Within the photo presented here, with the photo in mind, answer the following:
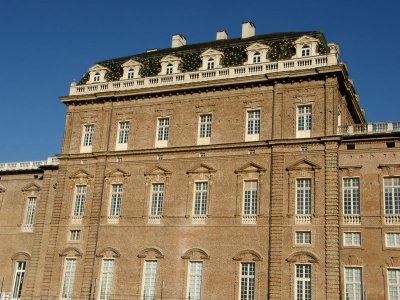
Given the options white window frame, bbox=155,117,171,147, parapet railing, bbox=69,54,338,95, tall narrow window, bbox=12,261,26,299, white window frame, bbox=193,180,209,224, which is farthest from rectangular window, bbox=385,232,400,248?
tall narrow window, bbox=12,261,26,299

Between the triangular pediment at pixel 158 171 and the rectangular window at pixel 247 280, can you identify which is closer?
the rectangular window at pixel 247 280

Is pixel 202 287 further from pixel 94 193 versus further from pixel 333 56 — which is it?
pixel 333 56

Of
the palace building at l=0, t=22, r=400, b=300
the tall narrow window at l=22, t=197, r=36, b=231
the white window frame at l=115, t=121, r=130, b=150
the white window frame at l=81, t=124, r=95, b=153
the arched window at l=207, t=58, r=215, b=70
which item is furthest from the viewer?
the tall narrow window at l=22, t=197, r=36, b=231

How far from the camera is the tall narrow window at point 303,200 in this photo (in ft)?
115

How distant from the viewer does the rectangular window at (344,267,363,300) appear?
108ft

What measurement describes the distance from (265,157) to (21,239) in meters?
22.0

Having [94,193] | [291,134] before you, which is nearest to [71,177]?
[94,193]

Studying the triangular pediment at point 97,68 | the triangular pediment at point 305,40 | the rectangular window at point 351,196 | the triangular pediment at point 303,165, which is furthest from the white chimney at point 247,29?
the rectangular window at point 351,196

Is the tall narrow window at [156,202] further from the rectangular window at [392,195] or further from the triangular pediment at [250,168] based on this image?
the rectangular window at [392,195]

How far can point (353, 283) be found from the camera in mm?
33250

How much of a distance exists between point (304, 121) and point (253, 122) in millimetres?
3608

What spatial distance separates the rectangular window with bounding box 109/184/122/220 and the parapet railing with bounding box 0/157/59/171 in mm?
7101

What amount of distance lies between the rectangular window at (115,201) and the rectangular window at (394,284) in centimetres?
1898

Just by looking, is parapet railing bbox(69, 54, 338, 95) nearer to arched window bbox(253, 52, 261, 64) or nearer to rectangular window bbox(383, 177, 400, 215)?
arched window bbox(253, 52, 261, 64)
